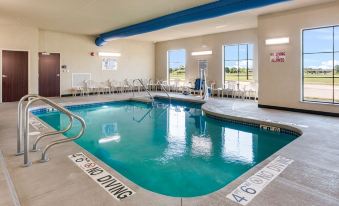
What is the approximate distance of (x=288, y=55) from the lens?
675 cm

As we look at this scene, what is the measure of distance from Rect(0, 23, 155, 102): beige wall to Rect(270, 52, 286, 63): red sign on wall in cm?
767

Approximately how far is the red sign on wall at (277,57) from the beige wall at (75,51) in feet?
25.2

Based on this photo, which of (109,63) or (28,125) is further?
(109,63)

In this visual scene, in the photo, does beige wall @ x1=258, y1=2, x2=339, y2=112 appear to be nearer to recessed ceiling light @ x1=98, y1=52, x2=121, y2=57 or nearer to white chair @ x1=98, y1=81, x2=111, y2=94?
recessed ceiling light @ x1=98, y1=52, x2=121, y2=57

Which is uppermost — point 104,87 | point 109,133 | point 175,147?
point 104,87

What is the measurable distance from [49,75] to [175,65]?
630 cm

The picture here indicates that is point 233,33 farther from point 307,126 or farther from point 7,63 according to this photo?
point 7,63

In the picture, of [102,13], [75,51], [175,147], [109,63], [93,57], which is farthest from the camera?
[109,63]

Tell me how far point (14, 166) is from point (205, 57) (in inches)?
367

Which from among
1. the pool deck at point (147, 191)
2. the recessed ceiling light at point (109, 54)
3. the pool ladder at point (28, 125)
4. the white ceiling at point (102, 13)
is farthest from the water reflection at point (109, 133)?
the recessed ceiling light at point (109, 54)

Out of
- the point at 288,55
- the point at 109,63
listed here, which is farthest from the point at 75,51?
the point at 288,55

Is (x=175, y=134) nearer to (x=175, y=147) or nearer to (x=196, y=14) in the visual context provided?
(x=175, y=147)

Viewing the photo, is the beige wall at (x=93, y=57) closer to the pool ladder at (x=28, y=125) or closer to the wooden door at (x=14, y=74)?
the wooden door at (x=14, y=74)

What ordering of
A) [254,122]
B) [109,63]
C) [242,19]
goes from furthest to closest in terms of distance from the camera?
[109,63]
[242,19]
[254,122]
